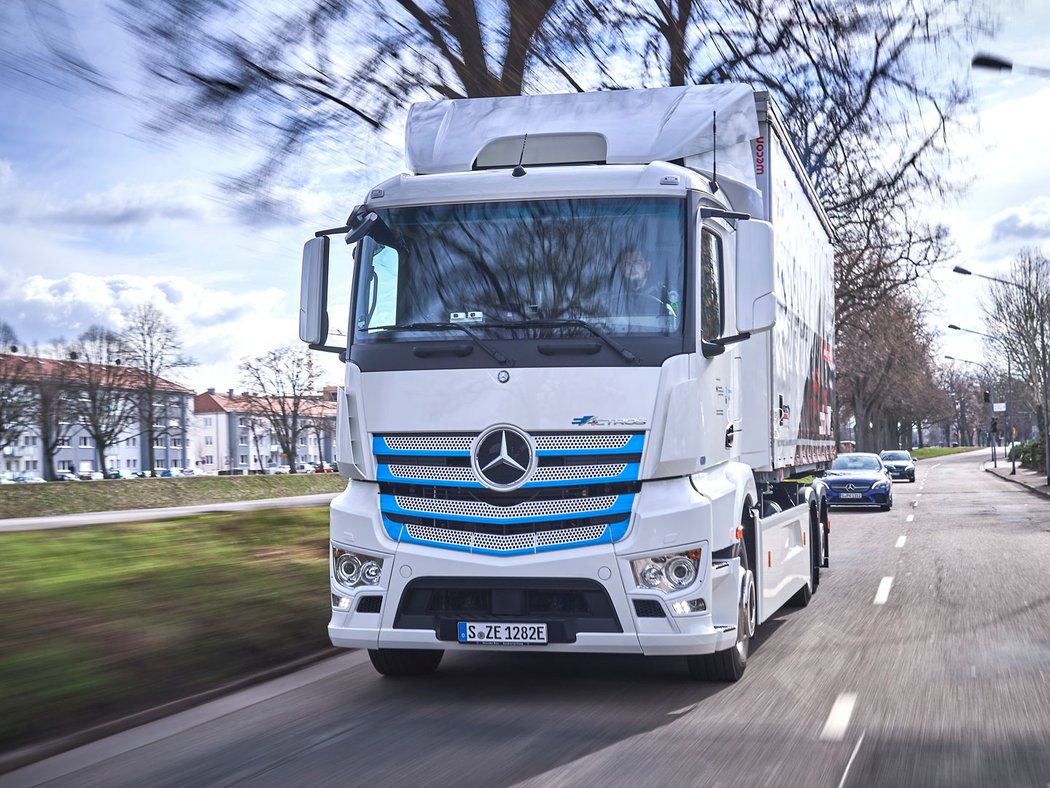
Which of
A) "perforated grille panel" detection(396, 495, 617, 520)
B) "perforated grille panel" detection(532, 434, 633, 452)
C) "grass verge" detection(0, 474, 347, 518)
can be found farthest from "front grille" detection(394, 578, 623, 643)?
"grass verge" detection(0, 474, 347, 518)

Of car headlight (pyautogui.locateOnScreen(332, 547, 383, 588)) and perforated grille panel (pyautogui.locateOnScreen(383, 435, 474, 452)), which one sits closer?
perforated grille panel (pyautogui.locateOnScreen(383, 435, 474, 452))

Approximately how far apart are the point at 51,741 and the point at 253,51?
4533mm

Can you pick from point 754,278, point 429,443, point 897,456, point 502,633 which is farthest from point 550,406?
point 897,456

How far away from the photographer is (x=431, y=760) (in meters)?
5.46

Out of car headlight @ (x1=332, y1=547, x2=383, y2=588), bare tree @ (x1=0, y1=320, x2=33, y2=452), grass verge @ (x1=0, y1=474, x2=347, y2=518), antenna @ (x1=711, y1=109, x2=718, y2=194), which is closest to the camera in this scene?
car headlight @ (x1=332, y1=547, x2=383, y2=588)

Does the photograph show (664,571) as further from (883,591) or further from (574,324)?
(883,591)

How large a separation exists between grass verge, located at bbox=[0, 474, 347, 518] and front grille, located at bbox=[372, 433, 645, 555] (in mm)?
20888

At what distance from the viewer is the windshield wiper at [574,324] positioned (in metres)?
6.66

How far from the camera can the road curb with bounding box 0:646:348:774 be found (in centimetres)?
564

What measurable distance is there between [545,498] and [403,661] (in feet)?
5.97

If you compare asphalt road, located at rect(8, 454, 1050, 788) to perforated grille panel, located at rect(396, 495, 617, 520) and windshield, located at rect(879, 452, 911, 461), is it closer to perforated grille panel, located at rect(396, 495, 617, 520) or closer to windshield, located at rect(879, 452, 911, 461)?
perforated grille panel, located at rect(396, 495, 617, 520)

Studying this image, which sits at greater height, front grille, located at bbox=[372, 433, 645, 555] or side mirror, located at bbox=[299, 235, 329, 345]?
side mirror, located at bbox=[299, 235, 329, 345]

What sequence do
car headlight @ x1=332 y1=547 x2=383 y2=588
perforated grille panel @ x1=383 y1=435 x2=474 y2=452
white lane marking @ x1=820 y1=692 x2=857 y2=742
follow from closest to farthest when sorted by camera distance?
1. white lane marking @ x1=820 y1=692 x2=857 y2=742
2. perforated grille panel @ x1=383 y1=435 x2=474 y2=452
3. car headlight @ x1=332 y1=547 x2=383 y2=588

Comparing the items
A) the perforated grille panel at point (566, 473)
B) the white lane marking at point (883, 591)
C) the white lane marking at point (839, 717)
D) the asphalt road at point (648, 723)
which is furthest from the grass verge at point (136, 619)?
the white lane marking at point (883, 591)
